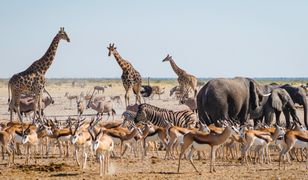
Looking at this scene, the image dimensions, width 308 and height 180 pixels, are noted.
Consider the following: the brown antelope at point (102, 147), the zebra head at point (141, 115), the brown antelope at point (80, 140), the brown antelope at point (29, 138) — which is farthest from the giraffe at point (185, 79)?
the brown antelope at point (102, 147)

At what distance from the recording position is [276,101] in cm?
2075

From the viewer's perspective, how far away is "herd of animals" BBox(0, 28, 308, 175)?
45.3 feet

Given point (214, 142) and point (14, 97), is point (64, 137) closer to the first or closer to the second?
point (214, 142)

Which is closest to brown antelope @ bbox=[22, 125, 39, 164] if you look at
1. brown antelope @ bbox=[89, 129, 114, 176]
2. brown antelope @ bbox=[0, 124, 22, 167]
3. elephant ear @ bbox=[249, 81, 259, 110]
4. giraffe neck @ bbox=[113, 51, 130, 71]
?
brown antelope @ bbox=[0, 124, 22, 167]

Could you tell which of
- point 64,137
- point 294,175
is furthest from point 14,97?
point 294,175

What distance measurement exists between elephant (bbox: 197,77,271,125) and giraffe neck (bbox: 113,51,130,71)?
18.1ft

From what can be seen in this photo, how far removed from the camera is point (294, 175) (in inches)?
507

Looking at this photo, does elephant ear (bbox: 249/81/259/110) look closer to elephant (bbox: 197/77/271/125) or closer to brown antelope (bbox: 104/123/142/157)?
elephant (bbox: 197/77/271/125)

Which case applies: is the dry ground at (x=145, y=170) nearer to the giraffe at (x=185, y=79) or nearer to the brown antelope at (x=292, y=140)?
the brown antelope at (x=292, y=140)

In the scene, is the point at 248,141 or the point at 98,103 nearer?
the point at 248,141

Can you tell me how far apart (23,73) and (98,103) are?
22.5 ft

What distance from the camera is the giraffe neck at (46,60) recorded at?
21.4 metres

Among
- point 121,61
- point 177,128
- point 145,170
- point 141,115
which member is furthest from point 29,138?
point 121,61

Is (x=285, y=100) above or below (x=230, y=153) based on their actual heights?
above
